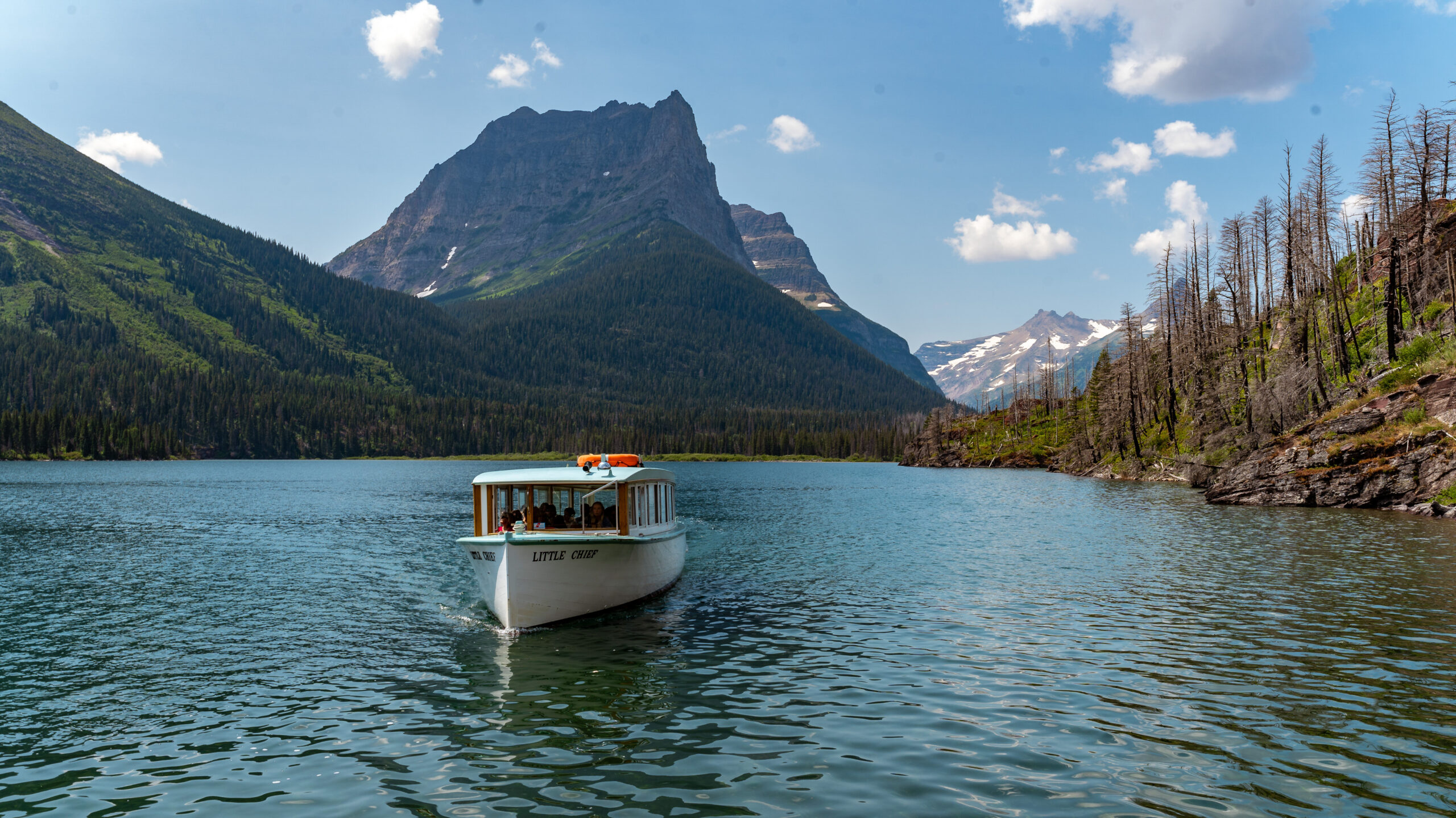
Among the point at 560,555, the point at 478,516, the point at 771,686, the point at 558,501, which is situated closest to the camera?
the point at 771,686

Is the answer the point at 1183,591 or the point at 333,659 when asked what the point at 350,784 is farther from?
the point at 1183,591

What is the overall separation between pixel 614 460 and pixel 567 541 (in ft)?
23.2

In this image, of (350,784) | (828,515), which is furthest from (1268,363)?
(350,784)

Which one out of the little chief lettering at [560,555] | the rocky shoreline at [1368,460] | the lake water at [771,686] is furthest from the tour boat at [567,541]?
the rocky shoreline at [1368,460]

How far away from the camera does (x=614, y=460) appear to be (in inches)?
1323

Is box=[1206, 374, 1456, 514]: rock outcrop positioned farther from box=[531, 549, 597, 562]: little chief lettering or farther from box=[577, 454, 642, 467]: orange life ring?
box=[531, 549, 597, 562]: little chief lettering

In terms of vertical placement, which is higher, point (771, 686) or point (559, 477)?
point (559, 477)

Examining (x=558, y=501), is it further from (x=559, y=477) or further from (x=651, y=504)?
(x=651, y=504)

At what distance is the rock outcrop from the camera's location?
5331 centimetres

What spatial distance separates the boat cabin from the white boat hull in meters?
1.21

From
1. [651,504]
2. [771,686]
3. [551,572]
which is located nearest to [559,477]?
[551,572]

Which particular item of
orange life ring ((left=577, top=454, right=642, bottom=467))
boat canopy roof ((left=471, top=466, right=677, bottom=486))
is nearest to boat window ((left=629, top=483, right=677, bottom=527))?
boat canopy roof ((left=471, top=466, right=677, bottom=486))

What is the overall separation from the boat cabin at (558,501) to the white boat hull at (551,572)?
121 cm

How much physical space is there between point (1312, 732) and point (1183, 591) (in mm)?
16893
